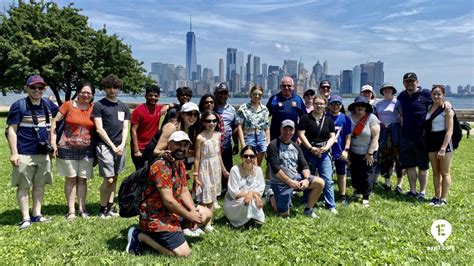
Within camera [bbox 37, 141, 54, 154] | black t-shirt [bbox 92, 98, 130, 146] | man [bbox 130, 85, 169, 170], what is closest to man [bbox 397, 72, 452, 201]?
man [bbox 130, 85, 169, 170]

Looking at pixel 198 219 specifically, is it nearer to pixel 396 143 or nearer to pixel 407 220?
pixel 407 220

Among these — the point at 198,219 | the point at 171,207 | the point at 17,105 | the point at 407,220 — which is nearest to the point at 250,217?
the point at 198,219

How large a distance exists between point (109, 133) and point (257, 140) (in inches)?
107

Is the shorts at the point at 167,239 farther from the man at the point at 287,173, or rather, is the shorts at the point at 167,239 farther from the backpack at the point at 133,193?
the man at the point at 287,173

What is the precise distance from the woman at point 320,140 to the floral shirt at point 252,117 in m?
0.73

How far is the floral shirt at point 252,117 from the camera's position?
684cm

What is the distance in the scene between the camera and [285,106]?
7094 millimetres

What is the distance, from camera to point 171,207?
431cm

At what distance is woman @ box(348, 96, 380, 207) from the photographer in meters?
7.02

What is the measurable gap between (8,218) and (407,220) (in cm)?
673

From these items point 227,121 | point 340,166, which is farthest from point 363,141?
point 227,121

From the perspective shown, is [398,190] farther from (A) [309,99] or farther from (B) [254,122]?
(B) [254,122]

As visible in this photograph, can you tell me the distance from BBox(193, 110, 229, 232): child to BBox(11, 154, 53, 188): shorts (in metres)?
2.38

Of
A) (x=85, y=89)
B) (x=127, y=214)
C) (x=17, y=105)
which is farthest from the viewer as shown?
(x=85, y=89)
